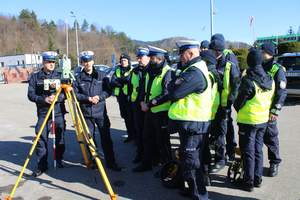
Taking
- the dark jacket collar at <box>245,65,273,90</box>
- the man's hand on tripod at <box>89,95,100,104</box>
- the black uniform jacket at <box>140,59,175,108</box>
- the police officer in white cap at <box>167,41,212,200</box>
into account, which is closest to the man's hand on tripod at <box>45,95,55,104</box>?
the man's hand on tripod at <box>89,95,100,104</box>

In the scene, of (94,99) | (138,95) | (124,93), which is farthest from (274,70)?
(124,93)

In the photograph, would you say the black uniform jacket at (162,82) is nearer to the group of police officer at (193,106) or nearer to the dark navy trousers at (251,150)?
the group of police officer at (193,106)

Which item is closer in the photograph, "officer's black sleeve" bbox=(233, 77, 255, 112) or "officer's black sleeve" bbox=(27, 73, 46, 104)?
"officer's black sleeve" bbox=(233, 77, 255, 112)

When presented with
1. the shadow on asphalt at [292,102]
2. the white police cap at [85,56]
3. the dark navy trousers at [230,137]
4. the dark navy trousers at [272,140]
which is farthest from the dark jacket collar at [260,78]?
the shadow on asphalt at [292,102]

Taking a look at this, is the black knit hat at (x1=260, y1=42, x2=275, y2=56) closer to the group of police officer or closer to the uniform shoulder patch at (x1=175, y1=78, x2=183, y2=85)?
the group of police officer

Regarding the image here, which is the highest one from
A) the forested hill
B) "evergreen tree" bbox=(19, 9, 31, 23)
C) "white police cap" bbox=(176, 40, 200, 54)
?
"evergreen tree" bbox=(19, 9, 31, 23)

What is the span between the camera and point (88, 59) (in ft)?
13.0

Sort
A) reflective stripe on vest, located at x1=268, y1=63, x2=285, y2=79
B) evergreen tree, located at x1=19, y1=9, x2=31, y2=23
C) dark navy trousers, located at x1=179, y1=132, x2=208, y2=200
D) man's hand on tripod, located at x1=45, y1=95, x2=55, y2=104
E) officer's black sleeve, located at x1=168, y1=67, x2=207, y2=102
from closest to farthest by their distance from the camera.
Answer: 1. officer's black sleeve, located at x1=168, y1=67, x2=207, y2=102
2. dark navy trousers, located at x1=179, y1=132, x2=208, y2=200
3. reflective stripe on vest, located at x1=268, y1=63, x2=285, y2=79
4. man's hand on tripod, located at x1=45, y1=95, x2=55, y2=104
5. evergreen tree, located at x1=19, y1=9, x2=31, y2=23

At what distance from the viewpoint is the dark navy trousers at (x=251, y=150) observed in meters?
3.18

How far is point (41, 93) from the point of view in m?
4.09

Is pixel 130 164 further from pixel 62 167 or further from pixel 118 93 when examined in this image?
pixel 118 93

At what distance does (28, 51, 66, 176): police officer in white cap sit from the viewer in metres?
3.96

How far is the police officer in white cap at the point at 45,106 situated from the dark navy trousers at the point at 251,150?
10.1ft

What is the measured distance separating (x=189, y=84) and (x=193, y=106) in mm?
290
